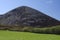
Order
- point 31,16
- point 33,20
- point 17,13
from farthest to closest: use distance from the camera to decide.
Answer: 1. point 17,13
2. point 31,16
3. point 33,20

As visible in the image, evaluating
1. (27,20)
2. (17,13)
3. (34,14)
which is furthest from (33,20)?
(17,13)

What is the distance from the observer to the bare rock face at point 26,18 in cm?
9744

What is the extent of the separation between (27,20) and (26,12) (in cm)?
1501

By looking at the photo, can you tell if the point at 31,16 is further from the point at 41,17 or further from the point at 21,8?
the point at 21,8

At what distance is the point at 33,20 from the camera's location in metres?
102

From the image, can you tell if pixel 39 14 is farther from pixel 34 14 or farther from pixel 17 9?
pixel 17 9

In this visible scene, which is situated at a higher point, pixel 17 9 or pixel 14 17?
pixel 17 9

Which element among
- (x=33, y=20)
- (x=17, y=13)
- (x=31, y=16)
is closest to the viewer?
(x=33, y=20)

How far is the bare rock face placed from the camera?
320 ft

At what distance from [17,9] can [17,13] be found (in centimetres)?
638

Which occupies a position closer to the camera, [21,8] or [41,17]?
[41,17]

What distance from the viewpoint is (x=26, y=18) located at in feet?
348

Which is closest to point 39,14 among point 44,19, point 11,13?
point 44,19

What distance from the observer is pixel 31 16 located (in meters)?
109
